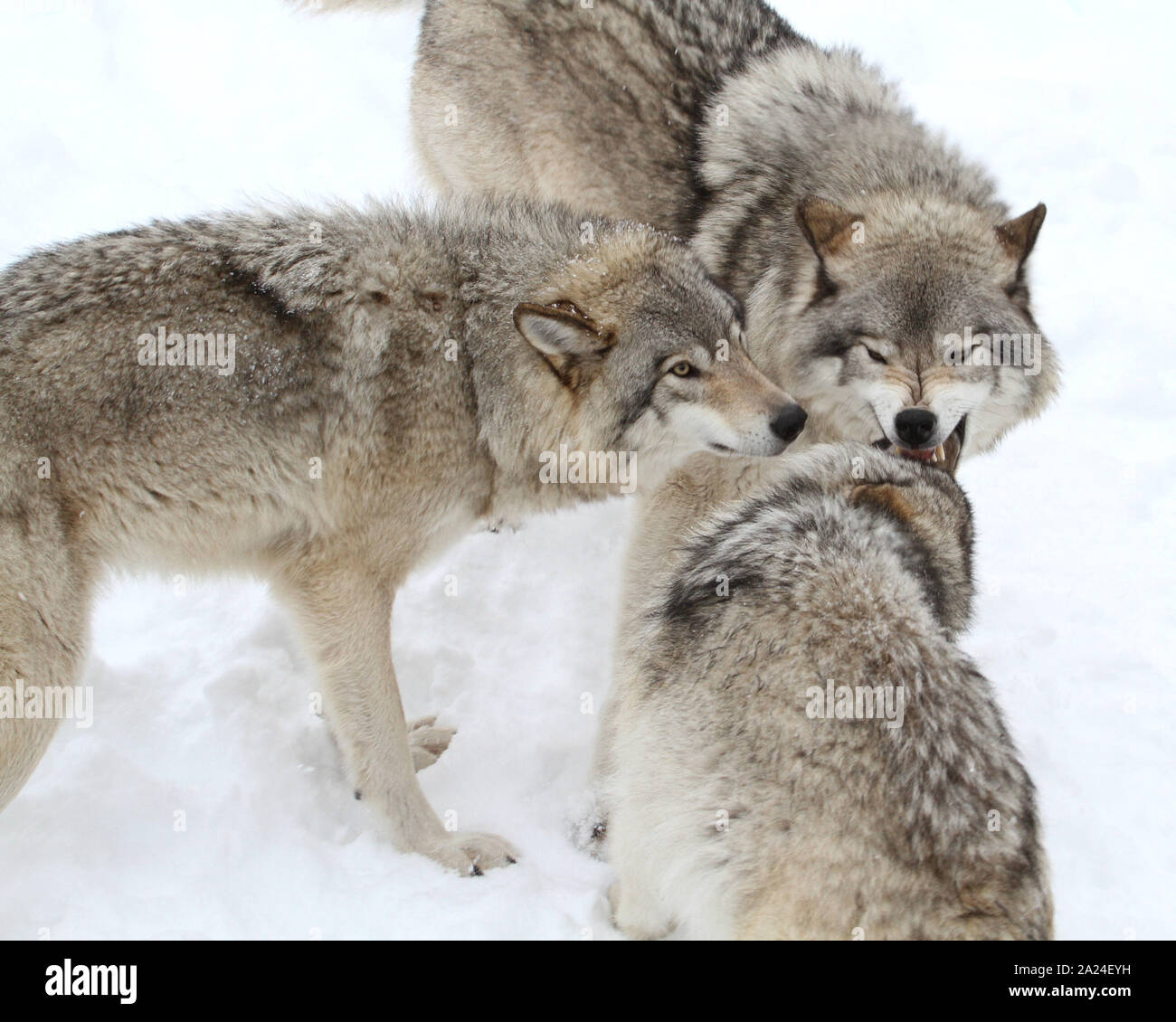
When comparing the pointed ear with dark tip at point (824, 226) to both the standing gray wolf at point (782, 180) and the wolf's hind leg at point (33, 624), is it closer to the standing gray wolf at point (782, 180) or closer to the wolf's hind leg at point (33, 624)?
the standing gray wolf at point (782, 180)

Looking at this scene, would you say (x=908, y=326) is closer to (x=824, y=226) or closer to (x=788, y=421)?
(x=824, y=226)

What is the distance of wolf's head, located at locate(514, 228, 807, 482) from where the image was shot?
12.9 ft

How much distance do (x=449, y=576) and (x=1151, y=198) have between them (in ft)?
21.5

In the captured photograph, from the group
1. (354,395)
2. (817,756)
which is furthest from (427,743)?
(817,756)

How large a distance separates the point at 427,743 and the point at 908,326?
2750 mm

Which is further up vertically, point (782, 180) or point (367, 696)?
point (782, 180)

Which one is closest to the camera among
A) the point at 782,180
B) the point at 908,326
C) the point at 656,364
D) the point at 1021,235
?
the point at 656,364

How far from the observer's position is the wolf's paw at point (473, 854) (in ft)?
13.2

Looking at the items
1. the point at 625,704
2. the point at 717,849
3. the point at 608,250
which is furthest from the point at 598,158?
the point at 717,849

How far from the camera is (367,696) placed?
13.3 ft

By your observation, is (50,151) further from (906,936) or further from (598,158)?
(906,936)

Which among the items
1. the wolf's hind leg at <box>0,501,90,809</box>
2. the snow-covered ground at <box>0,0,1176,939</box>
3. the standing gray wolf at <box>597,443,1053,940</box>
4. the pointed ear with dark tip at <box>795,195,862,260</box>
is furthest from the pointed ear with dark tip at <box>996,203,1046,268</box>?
the wolf's hind leg at <box>0,501,90,809</box>

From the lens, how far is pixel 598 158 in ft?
18.0

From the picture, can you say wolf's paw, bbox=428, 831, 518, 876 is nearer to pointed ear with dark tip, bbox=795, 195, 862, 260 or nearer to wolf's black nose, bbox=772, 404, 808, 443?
wolf's black nose, bbox=772, 404, 808, 443
